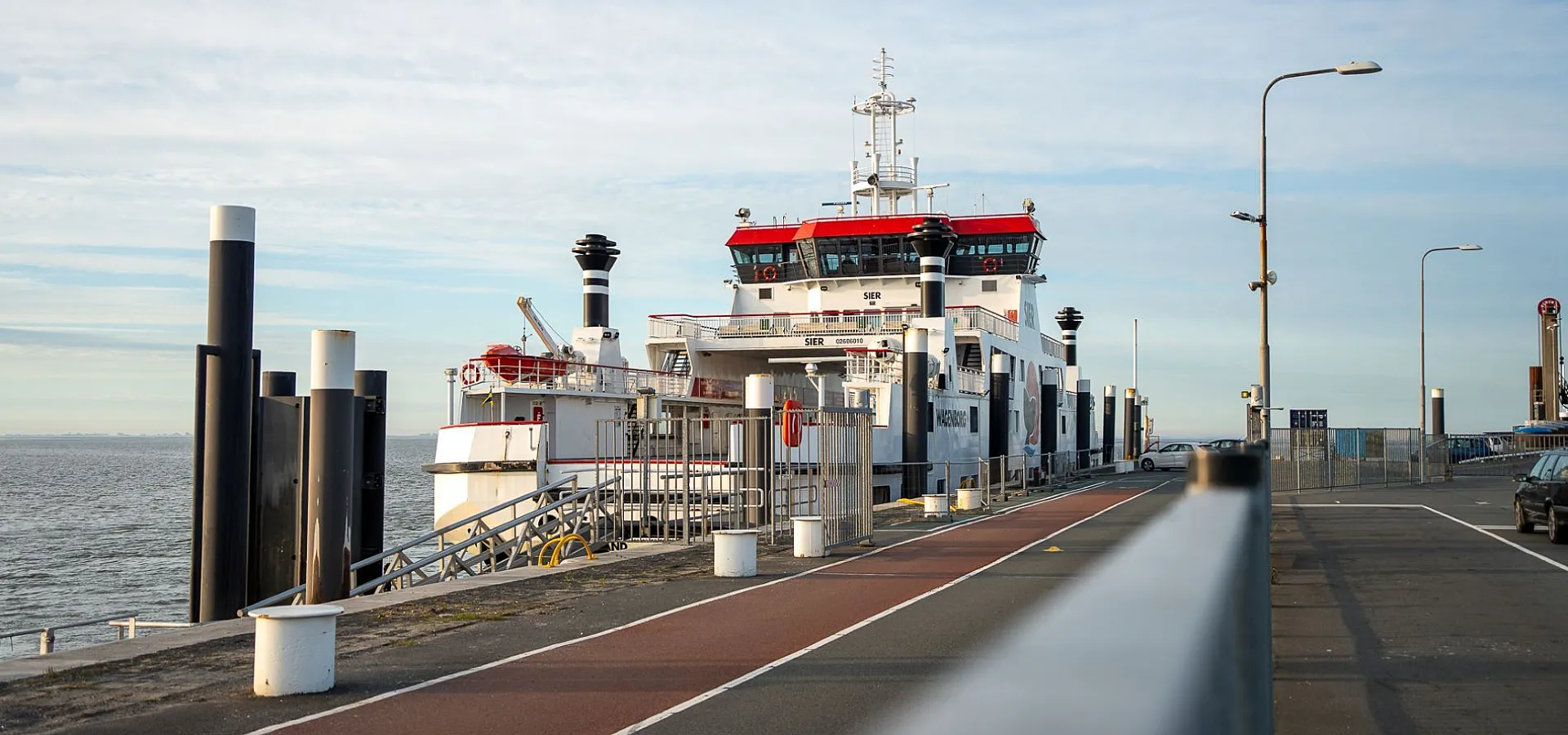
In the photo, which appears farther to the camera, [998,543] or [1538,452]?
[1538,452]

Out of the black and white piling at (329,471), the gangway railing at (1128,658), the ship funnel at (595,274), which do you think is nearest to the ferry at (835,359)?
the ship funnel at (595,274)

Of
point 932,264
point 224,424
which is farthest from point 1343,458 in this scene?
point 224,424

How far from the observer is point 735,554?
15.5 m

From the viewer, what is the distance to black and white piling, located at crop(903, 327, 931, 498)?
30328 millimetres

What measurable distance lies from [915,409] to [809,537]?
44.2ft

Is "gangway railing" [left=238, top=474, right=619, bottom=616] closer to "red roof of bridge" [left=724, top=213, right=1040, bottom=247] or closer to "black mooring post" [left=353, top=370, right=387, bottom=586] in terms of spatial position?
"black mooring post" [left=353, top=370, right=387, bottom=586]

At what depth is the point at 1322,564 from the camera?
57.8 ft

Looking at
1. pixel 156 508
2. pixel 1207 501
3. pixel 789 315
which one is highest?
pixel 789 315

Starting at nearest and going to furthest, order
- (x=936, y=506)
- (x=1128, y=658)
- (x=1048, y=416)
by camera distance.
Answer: (x=1128, y=658) < (x=936, y=506) < (x=1048, y=416)

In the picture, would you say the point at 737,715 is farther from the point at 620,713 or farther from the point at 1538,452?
the point at 1538,452

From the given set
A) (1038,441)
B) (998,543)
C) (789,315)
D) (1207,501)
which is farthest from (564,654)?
(1038,441)

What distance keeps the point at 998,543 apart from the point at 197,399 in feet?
39.6

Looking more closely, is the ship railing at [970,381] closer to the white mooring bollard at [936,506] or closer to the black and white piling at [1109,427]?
the white mooring bollard at [936,506]

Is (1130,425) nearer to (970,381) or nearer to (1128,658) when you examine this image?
(970,381)
